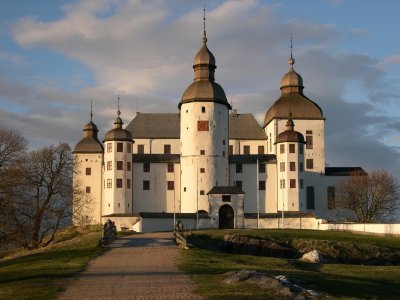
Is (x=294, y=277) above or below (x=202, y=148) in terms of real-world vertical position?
below

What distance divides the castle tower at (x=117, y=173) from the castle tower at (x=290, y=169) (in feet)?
55.1

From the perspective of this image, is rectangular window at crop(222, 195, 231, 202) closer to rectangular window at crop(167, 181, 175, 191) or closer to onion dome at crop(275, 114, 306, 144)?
rectangular window at crop(167, 181, 175, 191)

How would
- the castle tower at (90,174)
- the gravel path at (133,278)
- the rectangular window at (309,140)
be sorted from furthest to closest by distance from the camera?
1. the rectangular window at (309,140)
2. the castle tower at (90,174)
3. the gravel path at (133,278)

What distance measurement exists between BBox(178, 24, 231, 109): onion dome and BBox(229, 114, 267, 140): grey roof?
11.0 metres

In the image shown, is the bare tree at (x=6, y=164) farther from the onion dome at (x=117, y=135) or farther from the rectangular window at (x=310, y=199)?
the rectangular window at (x=310, y=199)

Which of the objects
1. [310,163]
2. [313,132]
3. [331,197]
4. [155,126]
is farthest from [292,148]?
[155,126]

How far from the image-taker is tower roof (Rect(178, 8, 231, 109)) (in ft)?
235

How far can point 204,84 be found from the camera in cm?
7225

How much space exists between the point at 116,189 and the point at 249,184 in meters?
14.9

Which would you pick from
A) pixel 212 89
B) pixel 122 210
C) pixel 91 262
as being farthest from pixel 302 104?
pixel 91 262

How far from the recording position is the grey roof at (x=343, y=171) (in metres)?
77.0

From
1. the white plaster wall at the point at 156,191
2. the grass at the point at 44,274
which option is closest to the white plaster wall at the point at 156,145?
the white plaster wall at the point at 156,191

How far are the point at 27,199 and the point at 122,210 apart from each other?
18417 mm

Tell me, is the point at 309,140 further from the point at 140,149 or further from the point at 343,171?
the point at 140,149
